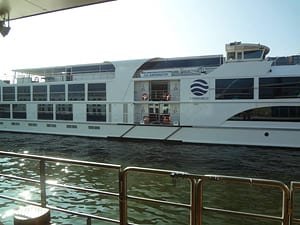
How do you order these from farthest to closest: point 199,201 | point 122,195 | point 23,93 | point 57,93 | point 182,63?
point 23,93 < point 57,93 < point 182,63 < point 122,195 < point 199,201

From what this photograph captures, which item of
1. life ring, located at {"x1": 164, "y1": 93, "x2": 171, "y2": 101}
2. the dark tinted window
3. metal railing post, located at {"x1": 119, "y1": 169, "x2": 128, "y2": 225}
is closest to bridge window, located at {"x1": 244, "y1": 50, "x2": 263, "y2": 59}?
the dark tinted window

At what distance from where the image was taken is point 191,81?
17812 mm

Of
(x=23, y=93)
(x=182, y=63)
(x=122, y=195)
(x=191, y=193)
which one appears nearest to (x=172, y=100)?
(x=182, y=63)

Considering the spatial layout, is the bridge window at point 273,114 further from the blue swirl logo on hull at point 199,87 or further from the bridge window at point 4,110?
the bridge window at point 4,110

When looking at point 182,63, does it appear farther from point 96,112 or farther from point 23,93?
point 23,93

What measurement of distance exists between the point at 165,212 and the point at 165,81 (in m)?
13.9

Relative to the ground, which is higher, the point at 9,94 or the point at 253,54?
the point at 253,54

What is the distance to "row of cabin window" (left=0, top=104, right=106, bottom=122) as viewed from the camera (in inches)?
796

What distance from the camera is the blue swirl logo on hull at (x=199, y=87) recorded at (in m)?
17.4

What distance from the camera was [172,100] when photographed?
18781 mm

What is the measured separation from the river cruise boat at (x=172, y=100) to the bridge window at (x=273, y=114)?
5 centimetres

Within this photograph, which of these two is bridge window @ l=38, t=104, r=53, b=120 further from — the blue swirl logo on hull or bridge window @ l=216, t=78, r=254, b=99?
bridge window @ l=216, t=78, r=254, b=99

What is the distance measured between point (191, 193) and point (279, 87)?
1500 cm

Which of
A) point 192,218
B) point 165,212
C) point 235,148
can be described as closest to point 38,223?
point 192,218
